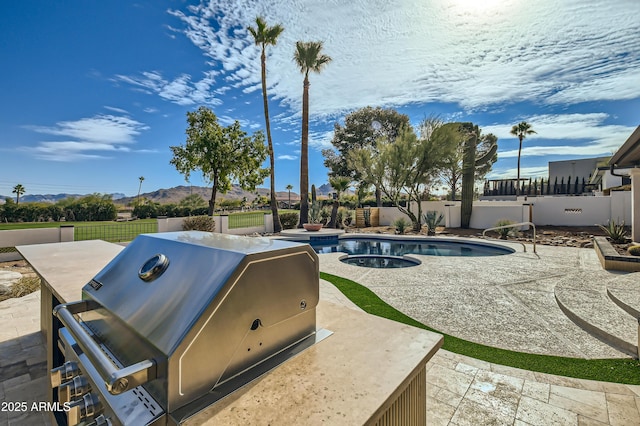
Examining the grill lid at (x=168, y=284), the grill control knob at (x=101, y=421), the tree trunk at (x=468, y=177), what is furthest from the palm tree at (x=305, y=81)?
the grill control knob at (x=101, y=421)

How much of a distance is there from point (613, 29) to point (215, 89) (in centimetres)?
1637

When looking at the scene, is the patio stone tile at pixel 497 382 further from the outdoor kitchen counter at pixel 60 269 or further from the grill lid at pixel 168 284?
the outdoor kitchen counter at pixel 60 269

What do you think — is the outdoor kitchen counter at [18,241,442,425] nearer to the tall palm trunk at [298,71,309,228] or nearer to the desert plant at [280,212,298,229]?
the tall palm trunk at [298,71,309,228]

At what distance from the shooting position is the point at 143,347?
3.15 ft

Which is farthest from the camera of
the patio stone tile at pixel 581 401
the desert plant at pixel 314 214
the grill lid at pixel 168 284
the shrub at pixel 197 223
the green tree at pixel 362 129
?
the green tree at pixel 362 129

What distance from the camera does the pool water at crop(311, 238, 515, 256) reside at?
1096 centimetres

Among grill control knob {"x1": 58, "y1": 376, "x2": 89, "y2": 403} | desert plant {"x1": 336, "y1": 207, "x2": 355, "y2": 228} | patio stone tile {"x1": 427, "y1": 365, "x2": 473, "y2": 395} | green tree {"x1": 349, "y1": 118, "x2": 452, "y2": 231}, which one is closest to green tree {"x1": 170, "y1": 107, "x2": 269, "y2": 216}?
desert plant {"x1": 336, "y1": 207, "x2": 355, "y2": 228}

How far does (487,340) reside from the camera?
3.77 m

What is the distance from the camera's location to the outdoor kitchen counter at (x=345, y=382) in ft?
2.64

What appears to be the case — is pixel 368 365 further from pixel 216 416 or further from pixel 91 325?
pixel 91 325

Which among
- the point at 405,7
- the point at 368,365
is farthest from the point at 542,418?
the point at 405,7

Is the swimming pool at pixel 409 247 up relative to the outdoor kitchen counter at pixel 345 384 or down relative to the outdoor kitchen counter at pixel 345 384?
down

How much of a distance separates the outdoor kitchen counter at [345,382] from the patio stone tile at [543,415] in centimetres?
149

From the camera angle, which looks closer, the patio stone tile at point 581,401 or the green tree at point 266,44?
the patio stone tile at point 581,401
